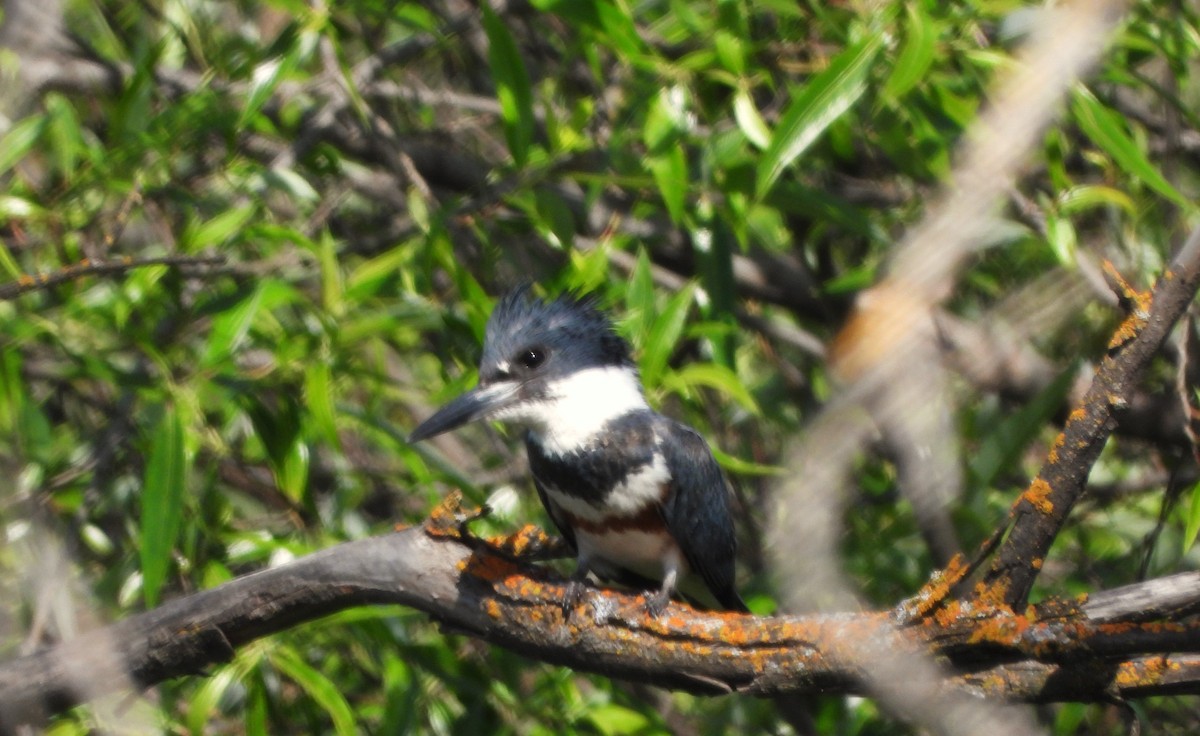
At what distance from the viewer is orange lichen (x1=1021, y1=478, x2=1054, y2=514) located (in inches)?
65.0

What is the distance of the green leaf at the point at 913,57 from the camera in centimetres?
223

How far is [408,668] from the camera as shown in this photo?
273 centimetres

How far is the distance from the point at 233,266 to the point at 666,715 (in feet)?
5.59

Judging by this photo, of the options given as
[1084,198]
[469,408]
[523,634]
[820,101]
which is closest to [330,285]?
[469,408]

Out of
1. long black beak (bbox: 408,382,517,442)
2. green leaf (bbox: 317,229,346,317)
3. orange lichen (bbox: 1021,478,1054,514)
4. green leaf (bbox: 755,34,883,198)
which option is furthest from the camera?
green leaf (bbox: 317,229,346,317)

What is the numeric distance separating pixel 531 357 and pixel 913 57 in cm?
96

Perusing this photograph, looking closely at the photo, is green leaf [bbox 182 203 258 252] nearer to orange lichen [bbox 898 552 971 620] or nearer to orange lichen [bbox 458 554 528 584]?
orange lichen [bbox 458 554 528 584]

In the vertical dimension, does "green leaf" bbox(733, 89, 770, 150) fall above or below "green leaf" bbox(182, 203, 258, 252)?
above

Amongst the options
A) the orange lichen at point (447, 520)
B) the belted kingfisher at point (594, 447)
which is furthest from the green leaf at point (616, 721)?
the orange lichen at point (447, 520)

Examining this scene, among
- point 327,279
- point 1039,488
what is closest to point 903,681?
point 1039,488

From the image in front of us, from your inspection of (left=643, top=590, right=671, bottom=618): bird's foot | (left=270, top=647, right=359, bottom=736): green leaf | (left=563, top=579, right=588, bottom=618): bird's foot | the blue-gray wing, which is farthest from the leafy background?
(left=563, top=579, right=588, bottom=618): bird's foot

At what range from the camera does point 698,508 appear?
8.70ft

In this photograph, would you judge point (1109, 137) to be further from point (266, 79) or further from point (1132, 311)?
point (266, 79)

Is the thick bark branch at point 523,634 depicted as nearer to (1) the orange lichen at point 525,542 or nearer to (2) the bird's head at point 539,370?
(1) the orange lichen at point 525,542
